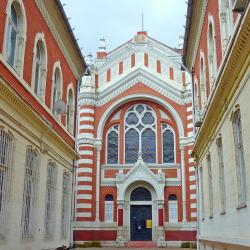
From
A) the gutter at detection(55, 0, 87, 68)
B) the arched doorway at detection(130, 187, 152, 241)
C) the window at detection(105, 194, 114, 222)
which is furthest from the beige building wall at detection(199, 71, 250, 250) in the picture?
the window at detection(105, 194, 114, 222)

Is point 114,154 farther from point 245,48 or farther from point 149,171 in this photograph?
point 245,48

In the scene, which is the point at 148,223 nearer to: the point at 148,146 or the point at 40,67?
the point at 148,146

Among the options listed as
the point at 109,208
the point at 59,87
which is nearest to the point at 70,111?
the point at 59,87

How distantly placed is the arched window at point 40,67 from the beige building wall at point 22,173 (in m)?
1.49

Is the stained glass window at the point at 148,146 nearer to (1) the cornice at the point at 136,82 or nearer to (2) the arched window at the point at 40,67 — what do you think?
(1) the cornice at the point at 136,82

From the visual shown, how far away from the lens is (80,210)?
31109 mm

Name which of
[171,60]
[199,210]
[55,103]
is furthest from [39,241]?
[171,60]

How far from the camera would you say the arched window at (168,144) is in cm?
3253

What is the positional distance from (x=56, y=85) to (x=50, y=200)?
4728 mm

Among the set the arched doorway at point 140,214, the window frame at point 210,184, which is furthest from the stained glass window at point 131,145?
the window frame at point 210,184

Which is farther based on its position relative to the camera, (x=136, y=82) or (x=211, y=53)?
(x=136, y=82)

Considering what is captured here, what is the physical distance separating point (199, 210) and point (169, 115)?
1545 cm

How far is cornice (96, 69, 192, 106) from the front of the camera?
33031 millimetres

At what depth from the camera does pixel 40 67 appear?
1553 cm
